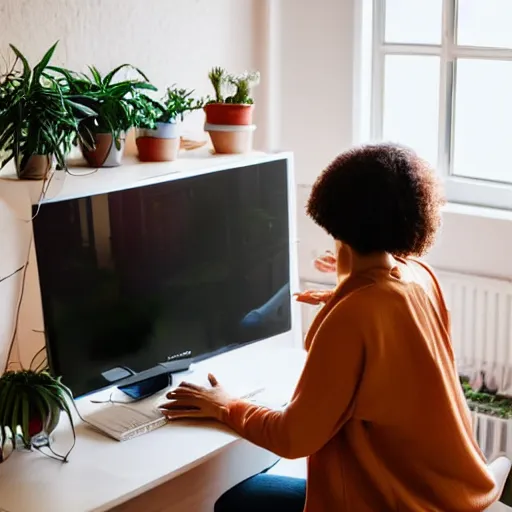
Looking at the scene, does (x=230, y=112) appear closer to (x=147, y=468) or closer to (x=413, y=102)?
(x=413, y=102)

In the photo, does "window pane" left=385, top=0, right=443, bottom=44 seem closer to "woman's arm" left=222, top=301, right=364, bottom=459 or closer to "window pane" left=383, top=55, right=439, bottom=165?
"window pane" left=383, top=55, right=439, bottom=165

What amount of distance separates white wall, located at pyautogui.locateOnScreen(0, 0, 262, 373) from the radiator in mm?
780

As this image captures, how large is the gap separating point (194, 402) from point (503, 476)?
64cm

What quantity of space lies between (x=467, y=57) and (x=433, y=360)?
1345 mm

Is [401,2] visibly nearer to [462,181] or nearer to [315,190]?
[462,181]

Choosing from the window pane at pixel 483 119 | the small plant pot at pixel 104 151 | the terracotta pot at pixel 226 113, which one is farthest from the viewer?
the window pane at pixel 483 119

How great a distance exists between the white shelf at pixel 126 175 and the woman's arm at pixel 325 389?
0.57 metres

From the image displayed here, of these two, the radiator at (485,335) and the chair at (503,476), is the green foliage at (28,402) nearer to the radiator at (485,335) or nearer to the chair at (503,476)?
the chair at (503,476)

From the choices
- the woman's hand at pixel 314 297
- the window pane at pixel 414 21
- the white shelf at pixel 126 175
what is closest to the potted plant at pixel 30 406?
the white shelf at pixel 126 175

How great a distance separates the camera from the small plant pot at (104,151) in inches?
81.7

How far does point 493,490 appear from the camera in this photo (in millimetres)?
1799

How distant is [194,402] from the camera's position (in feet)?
6.61

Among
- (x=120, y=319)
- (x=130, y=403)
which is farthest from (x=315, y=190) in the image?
(x=130, y=403)

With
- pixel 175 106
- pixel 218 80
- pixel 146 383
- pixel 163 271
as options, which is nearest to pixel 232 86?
pixel 218 80
